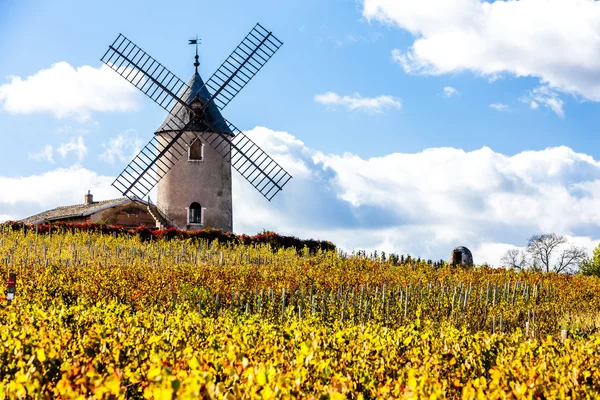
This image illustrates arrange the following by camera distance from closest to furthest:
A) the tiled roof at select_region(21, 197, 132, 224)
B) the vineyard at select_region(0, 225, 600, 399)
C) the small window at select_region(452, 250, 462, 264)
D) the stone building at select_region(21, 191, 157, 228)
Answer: the vineyard at select_region(0, 225, 600, 399) < the small window at select_region(452, 250, 462, 264) < the stone building at select_region(21, 191, 157, 228) < the tiled roof at select_region(21, 197, 132, 224)

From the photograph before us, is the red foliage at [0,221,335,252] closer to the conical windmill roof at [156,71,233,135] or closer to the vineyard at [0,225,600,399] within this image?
the vineyard at [0,225,600,399]

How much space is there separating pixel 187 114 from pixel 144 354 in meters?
24.4

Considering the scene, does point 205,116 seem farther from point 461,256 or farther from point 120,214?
point 461,256

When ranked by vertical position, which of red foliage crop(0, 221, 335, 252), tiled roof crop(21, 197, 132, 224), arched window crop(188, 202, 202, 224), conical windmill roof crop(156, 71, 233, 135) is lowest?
red foliage crop(0, 221, 335, 252)

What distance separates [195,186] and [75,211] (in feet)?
31.8

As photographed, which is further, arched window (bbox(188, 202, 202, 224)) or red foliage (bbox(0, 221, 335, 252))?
arched window (bbox(188, 202, 202, 224))

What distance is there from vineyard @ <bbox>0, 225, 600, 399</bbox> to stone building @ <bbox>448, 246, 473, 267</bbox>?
260 cm

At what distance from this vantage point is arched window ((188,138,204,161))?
29.9 m

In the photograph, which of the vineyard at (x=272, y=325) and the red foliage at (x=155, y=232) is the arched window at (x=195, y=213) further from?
the vineyard at (x=272, y=325)

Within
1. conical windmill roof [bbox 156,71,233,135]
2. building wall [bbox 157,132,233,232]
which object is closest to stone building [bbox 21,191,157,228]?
building wall [bbox 157,132,233,232]

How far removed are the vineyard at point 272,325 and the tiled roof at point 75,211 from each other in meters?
7.08

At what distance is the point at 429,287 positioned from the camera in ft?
57.9

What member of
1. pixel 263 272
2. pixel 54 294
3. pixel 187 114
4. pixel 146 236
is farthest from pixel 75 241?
pixel 54 294

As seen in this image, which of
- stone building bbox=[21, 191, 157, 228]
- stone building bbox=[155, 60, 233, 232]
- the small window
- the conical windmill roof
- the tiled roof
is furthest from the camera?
the tiled roof
